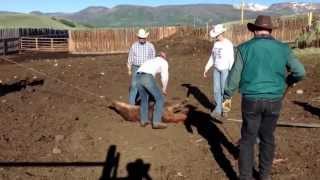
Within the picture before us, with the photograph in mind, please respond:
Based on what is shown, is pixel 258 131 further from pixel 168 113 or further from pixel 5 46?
pixel 5 46

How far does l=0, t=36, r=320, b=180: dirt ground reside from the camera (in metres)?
9.19

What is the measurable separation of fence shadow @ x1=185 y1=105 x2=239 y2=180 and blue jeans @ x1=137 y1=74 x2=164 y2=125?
2.01 feet

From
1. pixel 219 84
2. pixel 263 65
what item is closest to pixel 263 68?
pixel 263 65

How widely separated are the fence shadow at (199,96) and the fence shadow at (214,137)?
1.09 m

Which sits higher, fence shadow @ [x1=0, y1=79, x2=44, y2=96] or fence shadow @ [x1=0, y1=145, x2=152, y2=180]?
fence shadow @ [x1=0, y1=145, x2=152, y2=180]

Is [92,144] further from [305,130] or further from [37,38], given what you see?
[37,38]

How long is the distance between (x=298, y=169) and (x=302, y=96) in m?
7.41

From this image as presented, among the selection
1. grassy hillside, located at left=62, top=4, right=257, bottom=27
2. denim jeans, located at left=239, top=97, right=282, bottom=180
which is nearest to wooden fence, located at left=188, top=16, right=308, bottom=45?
denim jeans, located at left=239, top=97, right=282, bottom=180

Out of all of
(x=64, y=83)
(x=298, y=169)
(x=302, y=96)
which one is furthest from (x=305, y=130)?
(x=64, y=83)

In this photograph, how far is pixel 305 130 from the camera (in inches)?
455

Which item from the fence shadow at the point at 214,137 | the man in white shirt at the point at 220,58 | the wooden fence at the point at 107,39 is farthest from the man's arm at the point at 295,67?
the wooden fence at the point at 107,39

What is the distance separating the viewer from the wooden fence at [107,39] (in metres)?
45.3

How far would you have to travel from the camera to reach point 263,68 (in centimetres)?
766

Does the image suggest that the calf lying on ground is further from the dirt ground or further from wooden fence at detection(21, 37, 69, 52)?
wooden fence at detection(21, 37, 69, 52)
